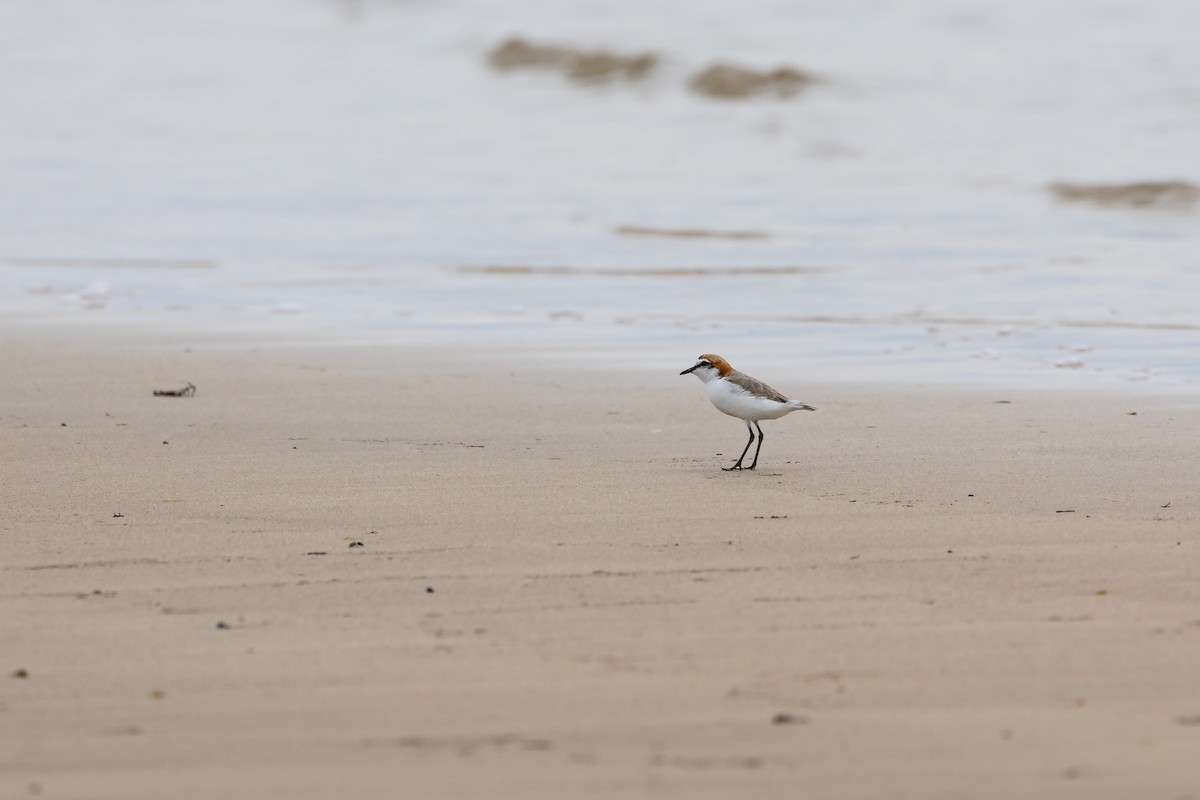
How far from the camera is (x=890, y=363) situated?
9.17 m

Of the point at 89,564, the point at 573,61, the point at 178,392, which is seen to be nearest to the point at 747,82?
the point at 573,61

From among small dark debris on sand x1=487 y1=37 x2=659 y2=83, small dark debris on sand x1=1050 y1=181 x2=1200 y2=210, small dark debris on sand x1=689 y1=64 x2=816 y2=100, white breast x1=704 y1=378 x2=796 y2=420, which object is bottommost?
white breast x1=704 y1=378 x2=796 y2=420

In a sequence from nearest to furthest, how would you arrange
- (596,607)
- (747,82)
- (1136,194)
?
(596,607)
(1136,194)
(747,82)

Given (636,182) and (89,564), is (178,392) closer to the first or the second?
(89,564)

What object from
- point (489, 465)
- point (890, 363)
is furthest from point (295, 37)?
point (489, 465)

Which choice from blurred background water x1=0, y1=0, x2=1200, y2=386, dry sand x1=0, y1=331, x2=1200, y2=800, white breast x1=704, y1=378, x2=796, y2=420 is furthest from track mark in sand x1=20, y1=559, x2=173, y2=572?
blurred background water x1=0, y1=0, x2=1200, y2=386

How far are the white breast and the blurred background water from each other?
2332 millimetres

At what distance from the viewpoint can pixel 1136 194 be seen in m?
17.8

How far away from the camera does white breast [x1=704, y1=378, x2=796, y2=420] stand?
6.41 meters

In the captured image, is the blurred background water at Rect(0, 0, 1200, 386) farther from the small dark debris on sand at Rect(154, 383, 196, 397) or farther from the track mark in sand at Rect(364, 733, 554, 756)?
the track mark in sand at Rect(364, 733, 554, 756)

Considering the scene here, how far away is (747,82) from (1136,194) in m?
10.4

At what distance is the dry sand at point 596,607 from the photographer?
3.15 m

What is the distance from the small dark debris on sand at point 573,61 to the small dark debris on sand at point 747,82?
5.82 feet

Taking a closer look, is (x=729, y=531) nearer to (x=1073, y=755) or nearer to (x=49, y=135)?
(x=1073, y=755)
